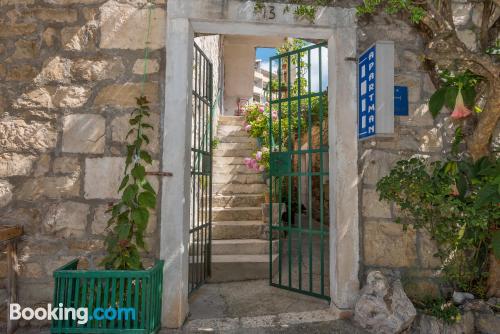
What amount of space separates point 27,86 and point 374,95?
286 centimetres

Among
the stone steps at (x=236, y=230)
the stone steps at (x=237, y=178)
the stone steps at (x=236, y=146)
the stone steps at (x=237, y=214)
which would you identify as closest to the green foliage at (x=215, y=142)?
the stone steps at (x=236, y=146)

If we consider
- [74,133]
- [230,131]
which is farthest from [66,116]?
[230,131]

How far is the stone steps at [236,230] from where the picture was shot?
4.21 m

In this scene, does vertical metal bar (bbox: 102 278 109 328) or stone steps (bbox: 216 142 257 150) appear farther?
stone steps (bbox: 216 142 257 150)

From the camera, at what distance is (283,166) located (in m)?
3.38

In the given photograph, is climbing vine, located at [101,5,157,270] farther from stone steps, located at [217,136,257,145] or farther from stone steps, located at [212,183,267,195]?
stone steps, located at [217,136,257,145]

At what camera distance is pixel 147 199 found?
237 cm

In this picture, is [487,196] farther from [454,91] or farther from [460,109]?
[454,91]

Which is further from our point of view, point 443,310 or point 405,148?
point 405,148

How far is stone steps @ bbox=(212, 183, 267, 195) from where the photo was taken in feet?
17.2

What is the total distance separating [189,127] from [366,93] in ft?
5.01

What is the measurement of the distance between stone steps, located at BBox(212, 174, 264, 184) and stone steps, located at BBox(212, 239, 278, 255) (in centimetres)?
156

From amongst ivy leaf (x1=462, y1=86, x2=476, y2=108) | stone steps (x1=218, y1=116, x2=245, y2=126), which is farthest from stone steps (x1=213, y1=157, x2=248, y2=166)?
ivy leaf (x1=462, y1=86, x2=476, y2=108)

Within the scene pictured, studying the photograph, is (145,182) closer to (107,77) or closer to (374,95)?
(107,77)
